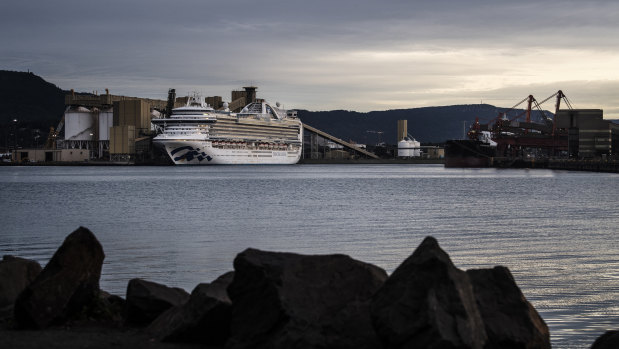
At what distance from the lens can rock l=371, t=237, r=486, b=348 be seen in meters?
4.82

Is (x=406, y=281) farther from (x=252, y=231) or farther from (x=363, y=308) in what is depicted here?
(x=252, y=231)

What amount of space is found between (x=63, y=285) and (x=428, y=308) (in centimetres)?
318

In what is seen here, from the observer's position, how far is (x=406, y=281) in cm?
519

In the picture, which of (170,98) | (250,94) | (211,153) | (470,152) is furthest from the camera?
(250,94)

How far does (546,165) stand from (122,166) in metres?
63.3

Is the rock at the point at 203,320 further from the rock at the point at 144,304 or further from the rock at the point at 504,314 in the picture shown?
the rock at the point at 504,314

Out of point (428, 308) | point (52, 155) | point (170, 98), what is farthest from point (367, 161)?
point (428, 308)

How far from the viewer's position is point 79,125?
5281 inches

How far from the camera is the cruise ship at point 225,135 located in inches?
4237

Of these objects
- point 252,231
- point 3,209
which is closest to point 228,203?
point 3,209

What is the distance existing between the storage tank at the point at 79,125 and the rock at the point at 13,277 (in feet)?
428

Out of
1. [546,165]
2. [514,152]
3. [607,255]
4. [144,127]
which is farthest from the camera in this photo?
[144,127]

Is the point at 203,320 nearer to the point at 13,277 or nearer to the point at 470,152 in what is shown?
the point at 13,277

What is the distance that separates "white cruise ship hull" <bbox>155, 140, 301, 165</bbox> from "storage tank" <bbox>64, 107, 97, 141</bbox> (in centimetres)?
3024
